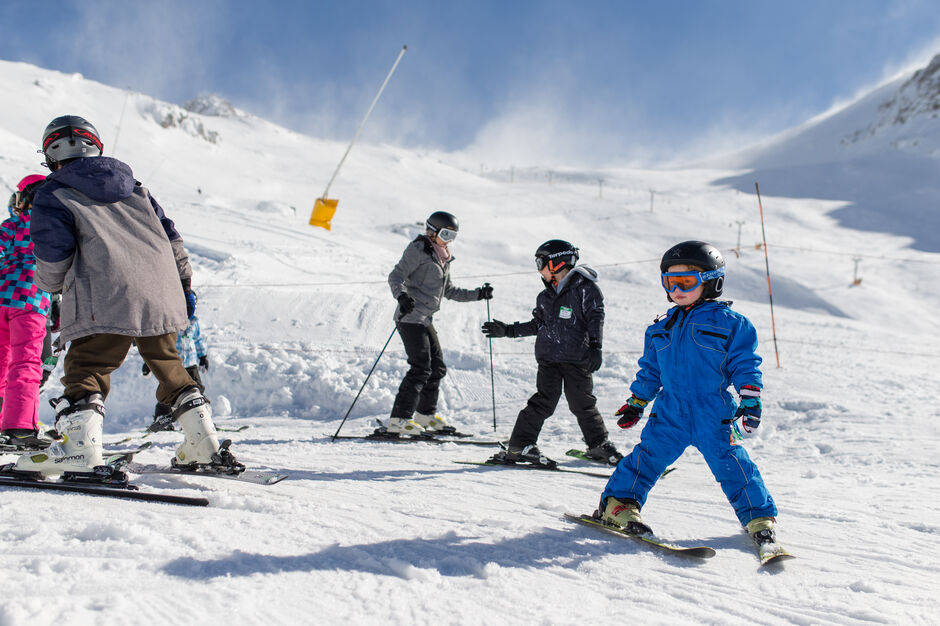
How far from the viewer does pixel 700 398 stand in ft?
9.28

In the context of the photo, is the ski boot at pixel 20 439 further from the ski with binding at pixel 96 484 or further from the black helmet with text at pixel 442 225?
the black helmet with text at pixel 442 225

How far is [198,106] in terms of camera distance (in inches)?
5197

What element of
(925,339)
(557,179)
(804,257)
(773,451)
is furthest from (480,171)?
(773,451)

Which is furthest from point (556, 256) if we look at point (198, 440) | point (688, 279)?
point (198, 440)

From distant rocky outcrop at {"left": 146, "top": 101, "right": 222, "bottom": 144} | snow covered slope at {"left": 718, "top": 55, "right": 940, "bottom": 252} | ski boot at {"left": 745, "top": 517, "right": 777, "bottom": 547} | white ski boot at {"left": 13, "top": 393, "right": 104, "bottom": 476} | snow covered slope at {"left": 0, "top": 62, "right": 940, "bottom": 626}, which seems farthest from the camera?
distant rocky outcrop at {"left": 146, "top": 101, "right": 222, "bottom": 144}

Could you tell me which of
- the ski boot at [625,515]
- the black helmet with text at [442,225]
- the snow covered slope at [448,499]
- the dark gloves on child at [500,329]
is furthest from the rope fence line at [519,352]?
the ski boot at [625,515]

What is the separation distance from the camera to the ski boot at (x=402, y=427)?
5.61 meters

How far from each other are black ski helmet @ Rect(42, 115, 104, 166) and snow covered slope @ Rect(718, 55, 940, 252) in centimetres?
3869

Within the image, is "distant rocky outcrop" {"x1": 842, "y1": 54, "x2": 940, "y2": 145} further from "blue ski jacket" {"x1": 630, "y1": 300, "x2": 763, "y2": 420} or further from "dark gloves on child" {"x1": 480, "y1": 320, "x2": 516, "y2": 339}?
"blue ski jacket" {"x1": 630, "y1": 300, "x2": 763, "y2": 420}

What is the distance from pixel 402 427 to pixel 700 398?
3.36 m

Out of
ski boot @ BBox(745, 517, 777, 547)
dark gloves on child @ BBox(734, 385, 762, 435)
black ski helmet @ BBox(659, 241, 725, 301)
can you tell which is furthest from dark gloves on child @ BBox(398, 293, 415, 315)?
ski boot @ BBox(745, 517, 777, 547)

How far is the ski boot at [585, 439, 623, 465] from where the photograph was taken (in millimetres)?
4715

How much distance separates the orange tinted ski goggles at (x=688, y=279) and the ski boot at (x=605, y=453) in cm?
215

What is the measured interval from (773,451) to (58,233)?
5.47 meters
